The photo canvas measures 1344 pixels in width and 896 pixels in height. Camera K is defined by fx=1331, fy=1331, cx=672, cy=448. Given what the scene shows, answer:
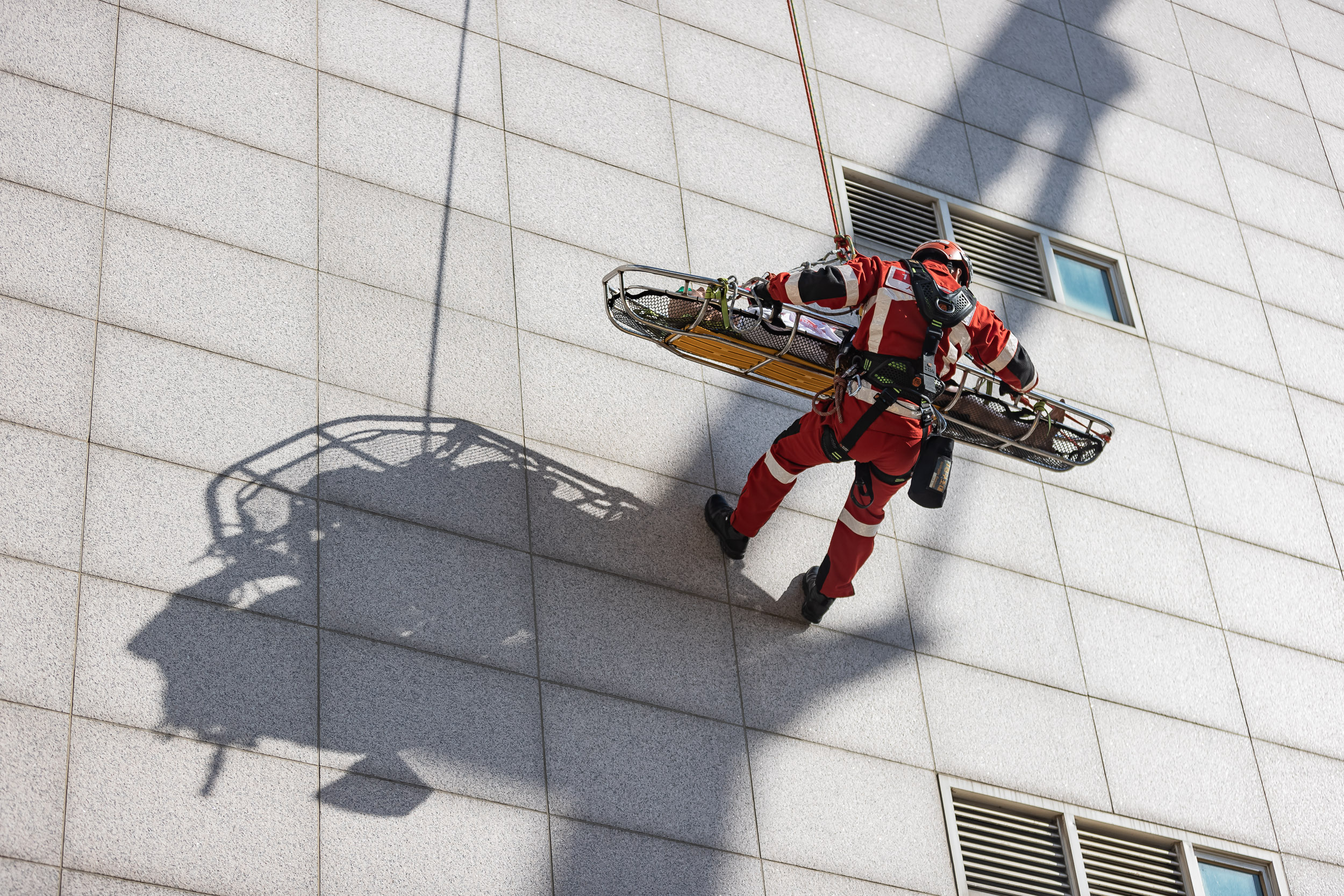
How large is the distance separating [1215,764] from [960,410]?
9.03ft

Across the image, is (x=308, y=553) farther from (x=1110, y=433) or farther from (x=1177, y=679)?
(x=1177, y=679)

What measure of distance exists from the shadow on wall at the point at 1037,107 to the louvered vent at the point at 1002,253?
0.19 metres

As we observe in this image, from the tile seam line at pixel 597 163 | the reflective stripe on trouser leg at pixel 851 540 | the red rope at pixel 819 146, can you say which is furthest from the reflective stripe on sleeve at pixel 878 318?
the tile seam line at pixel 597 163

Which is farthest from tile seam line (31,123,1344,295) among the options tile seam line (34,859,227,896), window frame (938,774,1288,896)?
window frame (938,774,1288,896)

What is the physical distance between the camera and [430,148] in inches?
308

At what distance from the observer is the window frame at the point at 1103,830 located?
6867 mm

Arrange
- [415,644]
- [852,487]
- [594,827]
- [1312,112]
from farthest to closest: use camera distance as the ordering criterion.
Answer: [1312,112], [852,487], [415,644], [594,827]

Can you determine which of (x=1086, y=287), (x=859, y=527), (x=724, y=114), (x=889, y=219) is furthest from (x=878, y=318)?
(x=1086, y=287)

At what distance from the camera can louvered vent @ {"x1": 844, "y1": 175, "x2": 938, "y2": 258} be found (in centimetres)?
893

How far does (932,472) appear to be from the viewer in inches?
253

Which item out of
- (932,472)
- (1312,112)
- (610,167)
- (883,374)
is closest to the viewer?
(883,374)

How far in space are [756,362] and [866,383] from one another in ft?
2.07

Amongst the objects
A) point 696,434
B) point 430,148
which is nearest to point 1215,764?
point 696,434

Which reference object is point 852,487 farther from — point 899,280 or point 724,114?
point 724,114
